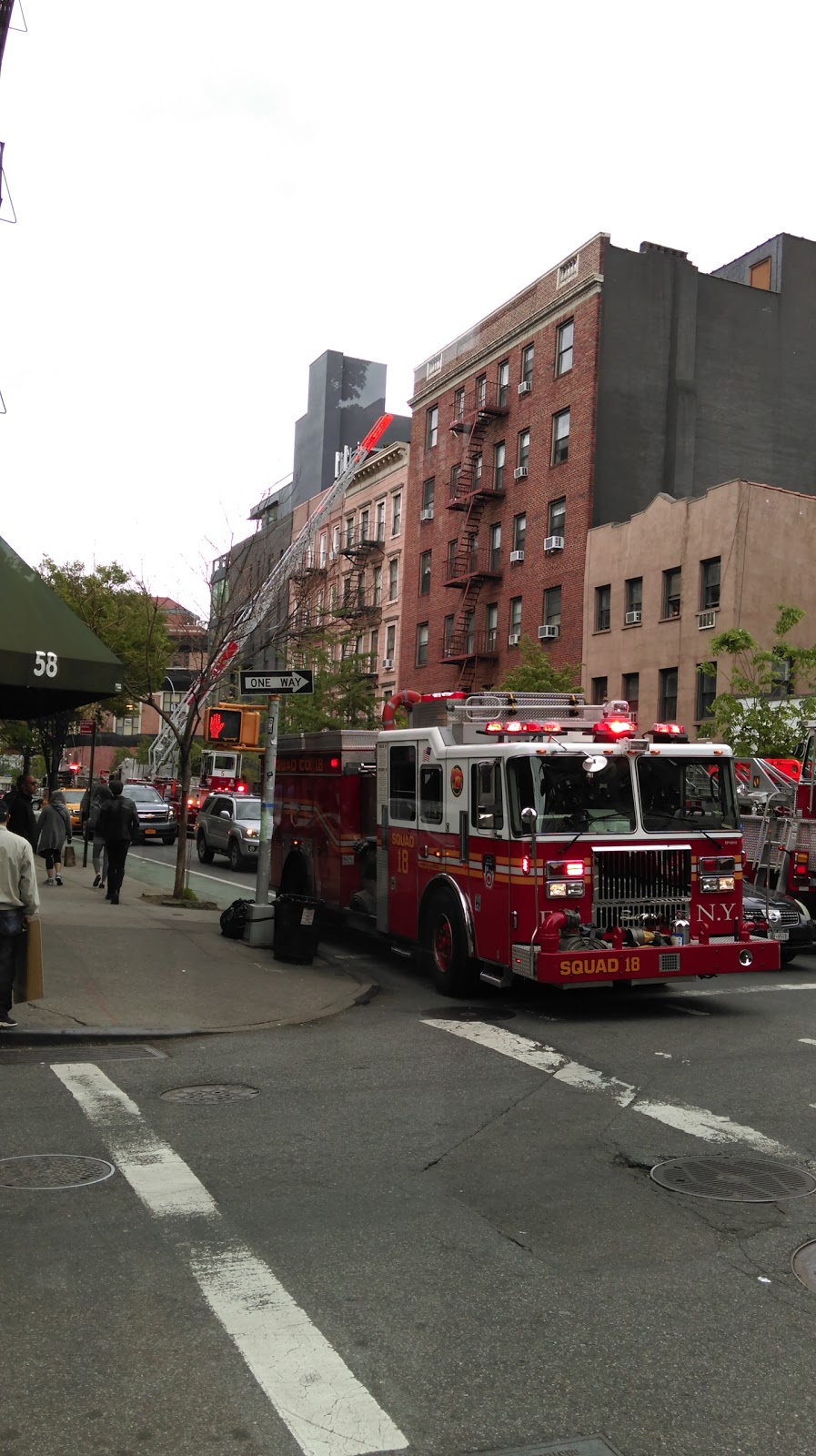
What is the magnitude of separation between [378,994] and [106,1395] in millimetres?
8357

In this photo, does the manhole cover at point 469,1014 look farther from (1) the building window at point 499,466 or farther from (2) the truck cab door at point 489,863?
(1) the building window at point 499,466

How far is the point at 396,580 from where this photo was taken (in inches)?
2015

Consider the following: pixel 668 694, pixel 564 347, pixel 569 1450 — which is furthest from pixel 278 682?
pixel 564 347

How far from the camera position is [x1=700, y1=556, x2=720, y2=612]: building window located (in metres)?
32.5

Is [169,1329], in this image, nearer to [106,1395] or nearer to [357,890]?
[106,1395]

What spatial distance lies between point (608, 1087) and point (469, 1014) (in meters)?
2.96

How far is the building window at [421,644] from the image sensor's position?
47.8 meters

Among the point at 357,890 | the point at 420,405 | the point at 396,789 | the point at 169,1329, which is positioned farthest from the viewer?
the point at 420,405

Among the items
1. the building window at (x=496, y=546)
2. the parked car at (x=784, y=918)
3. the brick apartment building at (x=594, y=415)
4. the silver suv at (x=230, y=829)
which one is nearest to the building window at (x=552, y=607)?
the brick apartment building at (x=594, y=415)

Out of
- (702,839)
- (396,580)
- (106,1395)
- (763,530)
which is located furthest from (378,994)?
(396,580)

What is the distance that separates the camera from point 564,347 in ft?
131

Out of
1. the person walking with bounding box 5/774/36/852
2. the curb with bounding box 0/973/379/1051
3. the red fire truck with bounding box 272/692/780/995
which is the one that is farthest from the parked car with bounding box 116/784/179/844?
the curb with bounding box 0/973/379/1051

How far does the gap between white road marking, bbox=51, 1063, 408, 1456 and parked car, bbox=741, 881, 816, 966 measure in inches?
378

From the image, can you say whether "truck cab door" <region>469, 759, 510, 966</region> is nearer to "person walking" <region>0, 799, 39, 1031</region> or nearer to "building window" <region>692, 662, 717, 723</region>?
"person walking" <region>0, 799, 39, 1031</region>
